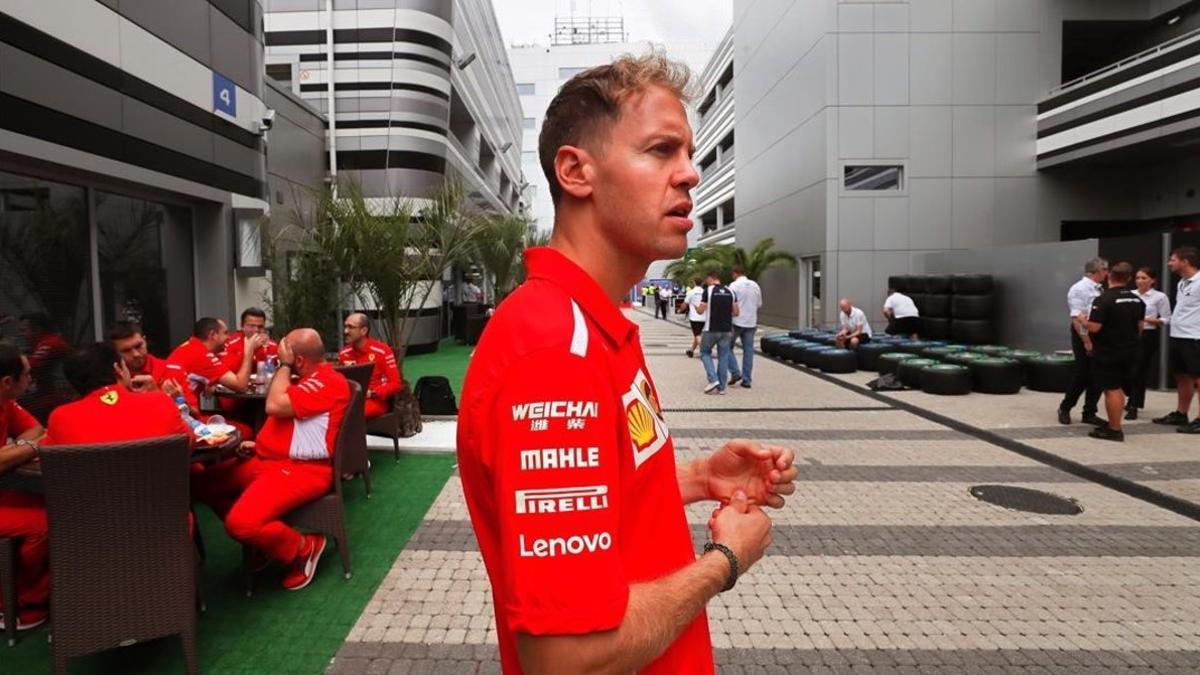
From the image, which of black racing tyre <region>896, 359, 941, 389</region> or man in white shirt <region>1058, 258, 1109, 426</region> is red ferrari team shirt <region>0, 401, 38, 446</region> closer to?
man in white shirt <region>1058, 258, 1109, 426</region>

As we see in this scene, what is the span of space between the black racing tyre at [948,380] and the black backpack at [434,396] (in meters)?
7.88

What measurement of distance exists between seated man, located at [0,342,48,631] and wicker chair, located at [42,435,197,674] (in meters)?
0.92

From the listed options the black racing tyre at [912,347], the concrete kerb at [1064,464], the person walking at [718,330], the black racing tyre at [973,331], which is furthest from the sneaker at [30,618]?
the black racing tyre at [973,331]

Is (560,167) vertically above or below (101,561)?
above

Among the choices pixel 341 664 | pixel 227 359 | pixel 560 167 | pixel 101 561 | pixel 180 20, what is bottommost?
pixel 341 664

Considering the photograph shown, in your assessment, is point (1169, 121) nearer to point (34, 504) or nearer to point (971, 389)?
point (971, 389)

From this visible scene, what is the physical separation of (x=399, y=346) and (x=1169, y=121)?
18.9 meters

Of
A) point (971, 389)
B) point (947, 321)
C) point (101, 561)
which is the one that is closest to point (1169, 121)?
point (947, 321)

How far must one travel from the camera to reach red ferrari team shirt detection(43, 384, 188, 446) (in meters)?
3.33

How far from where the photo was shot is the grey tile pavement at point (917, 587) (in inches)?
135

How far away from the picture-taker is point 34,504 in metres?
3.75

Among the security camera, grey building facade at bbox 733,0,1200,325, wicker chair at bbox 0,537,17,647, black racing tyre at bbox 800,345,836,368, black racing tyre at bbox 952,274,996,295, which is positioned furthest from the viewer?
grey building facade at bbox 733,0,1200,325

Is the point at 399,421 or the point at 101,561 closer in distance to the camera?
the point at 101,561

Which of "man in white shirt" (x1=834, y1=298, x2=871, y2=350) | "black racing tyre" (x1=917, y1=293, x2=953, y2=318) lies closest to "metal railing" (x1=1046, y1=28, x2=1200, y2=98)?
"black racing tyre" (x1=917, y1=293, x2=953, y2=318)
